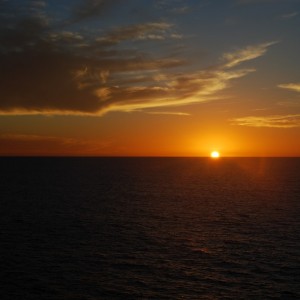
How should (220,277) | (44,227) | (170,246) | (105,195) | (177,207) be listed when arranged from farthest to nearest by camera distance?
(105,195) → (177,207) → (44,227) → (170,246) → (220,277)

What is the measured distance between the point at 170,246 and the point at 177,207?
44.4 metres

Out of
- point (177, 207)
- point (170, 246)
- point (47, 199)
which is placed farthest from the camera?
point (47, 199)

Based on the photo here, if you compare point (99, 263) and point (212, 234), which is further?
point (212, 234)

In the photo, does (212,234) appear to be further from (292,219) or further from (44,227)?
(44,227)

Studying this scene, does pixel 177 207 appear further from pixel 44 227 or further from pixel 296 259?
pixel 296 259

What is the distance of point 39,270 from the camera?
48.0m

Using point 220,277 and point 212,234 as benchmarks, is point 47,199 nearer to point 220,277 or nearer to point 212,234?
point 212,234

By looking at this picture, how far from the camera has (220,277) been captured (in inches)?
1825

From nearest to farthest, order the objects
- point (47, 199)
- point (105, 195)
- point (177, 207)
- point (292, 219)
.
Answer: point (292, 219) → point (177, 207) → point (47, 199) → point (105, 195)

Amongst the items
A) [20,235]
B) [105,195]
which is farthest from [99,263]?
[105,195]

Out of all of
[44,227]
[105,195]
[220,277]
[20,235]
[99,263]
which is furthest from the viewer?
[105,195]

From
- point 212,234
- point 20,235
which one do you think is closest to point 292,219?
point 212,234

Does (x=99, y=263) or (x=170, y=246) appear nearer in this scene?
(x=99, y=263)

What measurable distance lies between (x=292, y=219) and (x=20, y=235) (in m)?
54.5
